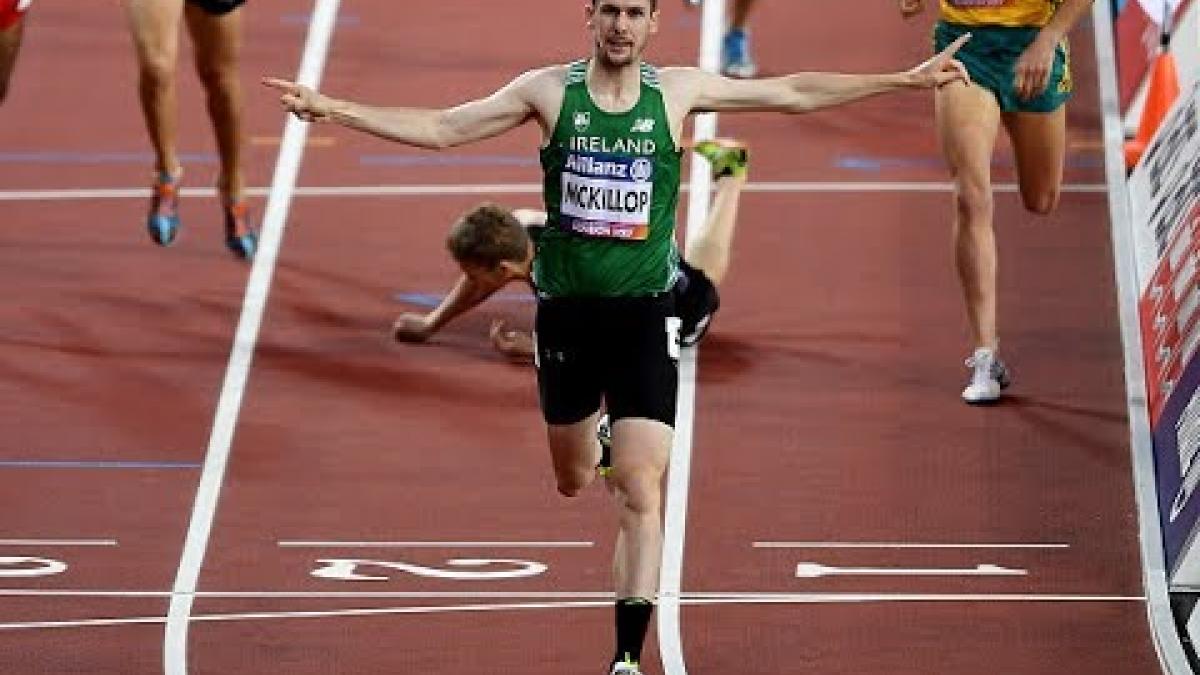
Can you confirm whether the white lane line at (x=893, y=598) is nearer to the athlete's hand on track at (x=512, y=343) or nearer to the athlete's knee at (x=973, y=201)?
the athlete's knee at (x=973, y=201)

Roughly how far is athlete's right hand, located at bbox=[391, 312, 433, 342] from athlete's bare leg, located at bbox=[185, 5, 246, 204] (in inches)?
42.2

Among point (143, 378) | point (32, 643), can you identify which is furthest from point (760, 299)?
point (32, 643)

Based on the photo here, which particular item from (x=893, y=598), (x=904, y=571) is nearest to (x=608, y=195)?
(x=893, y=598)

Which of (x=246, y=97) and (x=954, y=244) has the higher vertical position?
(x=246, y=97)

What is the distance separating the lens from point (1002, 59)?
14484mm

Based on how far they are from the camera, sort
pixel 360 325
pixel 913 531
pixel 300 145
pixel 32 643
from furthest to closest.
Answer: pixel 300 145
pixel 360 325
pixel 913 531
pixel 32 643

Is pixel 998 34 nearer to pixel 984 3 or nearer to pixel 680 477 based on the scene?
pixel 984 3

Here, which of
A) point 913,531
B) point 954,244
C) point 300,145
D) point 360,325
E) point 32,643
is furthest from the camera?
point 300,145

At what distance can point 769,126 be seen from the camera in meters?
18.2

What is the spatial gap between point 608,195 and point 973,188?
11.0 feet

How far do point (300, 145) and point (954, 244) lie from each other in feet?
13.6

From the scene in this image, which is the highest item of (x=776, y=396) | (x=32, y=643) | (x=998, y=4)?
(x=998, y=4)

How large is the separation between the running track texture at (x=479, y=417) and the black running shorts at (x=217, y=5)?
1220mm

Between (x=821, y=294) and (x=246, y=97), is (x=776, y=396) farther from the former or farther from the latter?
(x=246, y=97)
